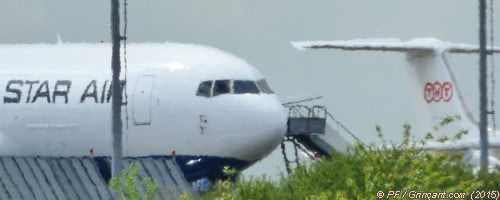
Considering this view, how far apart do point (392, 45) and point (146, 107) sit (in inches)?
715

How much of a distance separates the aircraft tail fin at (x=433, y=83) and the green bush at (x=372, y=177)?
23683mm

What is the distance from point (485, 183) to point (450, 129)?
1108 inches

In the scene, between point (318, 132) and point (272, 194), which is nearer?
point (272, 194)

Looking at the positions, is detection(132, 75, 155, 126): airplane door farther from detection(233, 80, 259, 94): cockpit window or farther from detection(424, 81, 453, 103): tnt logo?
detection(424, 81, 453, 103): tnt logo

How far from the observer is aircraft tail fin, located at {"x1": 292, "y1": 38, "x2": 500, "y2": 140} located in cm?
6462

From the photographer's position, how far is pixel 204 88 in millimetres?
47781

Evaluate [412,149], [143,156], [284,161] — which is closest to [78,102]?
[143,156]

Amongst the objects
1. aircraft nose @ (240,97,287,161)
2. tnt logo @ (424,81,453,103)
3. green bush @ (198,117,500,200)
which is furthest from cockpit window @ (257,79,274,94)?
tnt logo @ (424,81,453,103)

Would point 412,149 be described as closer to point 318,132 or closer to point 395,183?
point 395,183

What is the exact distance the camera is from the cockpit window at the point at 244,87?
1877 inches

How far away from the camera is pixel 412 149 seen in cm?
3419

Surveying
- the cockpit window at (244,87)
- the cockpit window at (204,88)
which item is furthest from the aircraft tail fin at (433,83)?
the cockpit window at (204,88)

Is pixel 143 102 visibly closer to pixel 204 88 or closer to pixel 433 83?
pixel 204 88

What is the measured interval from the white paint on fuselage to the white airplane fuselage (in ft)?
0.08
